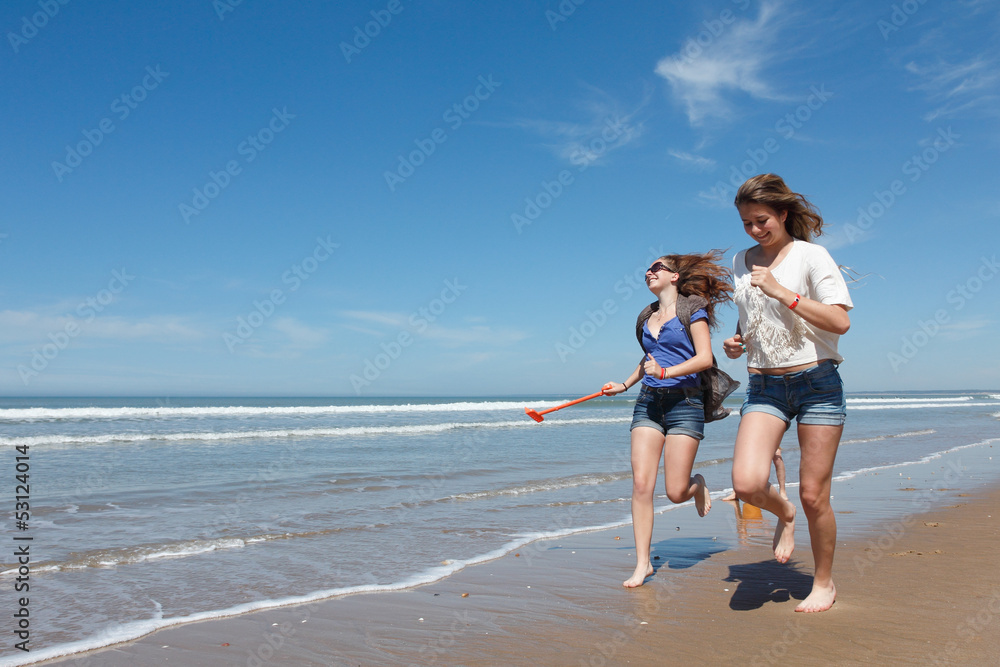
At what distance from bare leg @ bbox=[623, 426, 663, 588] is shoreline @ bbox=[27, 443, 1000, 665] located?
111mm

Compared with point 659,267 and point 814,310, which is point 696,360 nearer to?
point 659,267

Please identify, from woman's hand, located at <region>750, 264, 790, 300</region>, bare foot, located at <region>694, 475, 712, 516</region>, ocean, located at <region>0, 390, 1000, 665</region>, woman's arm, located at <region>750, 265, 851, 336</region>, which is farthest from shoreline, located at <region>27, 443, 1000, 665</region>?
woman's hand, located at <region>750, 264, 790, 300</region>

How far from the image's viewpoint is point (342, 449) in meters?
14.0

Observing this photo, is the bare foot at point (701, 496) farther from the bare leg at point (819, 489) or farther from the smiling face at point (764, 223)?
the smiling face at point (764, 223)

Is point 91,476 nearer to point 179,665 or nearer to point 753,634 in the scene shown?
point 179,665

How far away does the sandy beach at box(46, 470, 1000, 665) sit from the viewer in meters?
2.99

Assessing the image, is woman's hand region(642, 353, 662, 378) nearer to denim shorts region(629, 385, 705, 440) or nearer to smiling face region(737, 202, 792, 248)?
denim shorts region(629, 385, 705, 440)

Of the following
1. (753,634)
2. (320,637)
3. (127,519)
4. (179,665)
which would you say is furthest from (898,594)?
(127,519)

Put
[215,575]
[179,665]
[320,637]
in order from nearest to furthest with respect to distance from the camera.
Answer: [179,665] < [320,637] < [215,575]

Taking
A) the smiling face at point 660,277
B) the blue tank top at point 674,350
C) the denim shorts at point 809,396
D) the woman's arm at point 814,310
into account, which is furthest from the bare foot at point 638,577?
the woman's arm at point 814,310

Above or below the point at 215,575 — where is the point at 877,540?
above

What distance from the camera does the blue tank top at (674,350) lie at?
4.14 meters

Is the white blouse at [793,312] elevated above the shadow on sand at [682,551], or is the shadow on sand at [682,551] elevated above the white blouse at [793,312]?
the white blouse at [793,312]

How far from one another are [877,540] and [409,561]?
3673 millimetres
